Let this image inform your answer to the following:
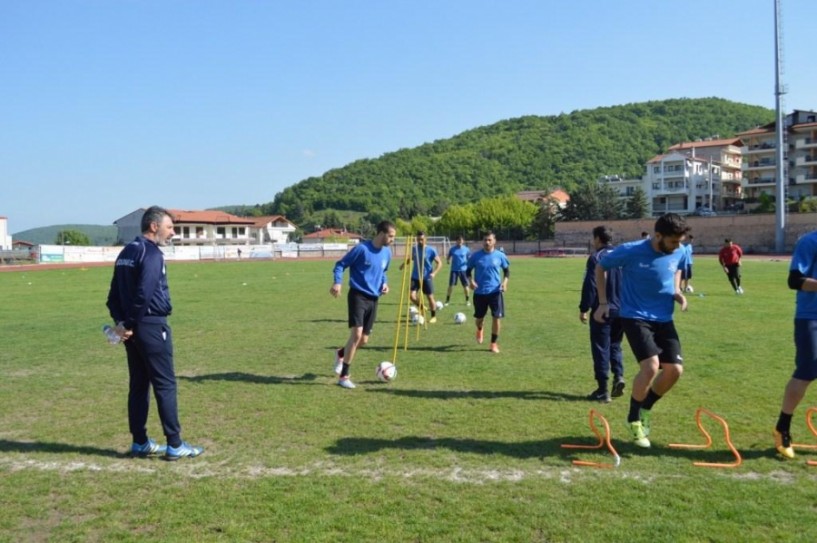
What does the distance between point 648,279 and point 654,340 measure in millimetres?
570

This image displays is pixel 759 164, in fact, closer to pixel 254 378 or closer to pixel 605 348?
pixel 605 348

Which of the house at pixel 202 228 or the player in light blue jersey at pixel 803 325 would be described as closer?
the player in light blue jersey at pixel 803 325

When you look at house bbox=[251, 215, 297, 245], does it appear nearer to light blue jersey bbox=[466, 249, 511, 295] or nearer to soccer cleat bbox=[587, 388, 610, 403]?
light blue jersey bbox=[466, 249, 511, 295]

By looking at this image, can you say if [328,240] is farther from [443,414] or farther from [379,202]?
[443,414]

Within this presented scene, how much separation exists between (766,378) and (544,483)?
503 centimetres

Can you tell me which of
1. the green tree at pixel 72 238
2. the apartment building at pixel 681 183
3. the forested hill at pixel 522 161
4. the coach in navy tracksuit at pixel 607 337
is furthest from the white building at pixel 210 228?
the coach in navy tracksuit at pixel 607 337

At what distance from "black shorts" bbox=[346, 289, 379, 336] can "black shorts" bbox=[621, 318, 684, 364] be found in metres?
3.64

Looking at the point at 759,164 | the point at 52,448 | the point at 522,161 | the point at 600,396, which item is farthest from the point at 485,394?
the point at 522,161

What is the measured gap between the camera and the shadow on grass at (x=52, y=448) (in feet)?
19.3

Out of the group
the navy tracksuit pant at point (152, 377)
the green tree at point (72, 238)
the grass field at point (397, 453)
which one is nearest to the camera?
the grass field at point (397, 453)

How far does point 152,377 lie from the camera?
575 centimetres

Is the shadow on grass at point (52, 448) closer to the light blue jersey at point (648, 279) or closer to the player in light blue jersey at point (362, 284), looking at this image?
the player in light blue jersey at point (362, 284)

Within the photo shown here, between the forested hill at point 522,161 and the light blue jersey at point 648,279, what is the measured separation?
420 ft

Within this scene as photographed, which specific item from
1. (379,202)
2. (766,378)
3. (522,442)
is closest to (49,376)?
(522,442)
